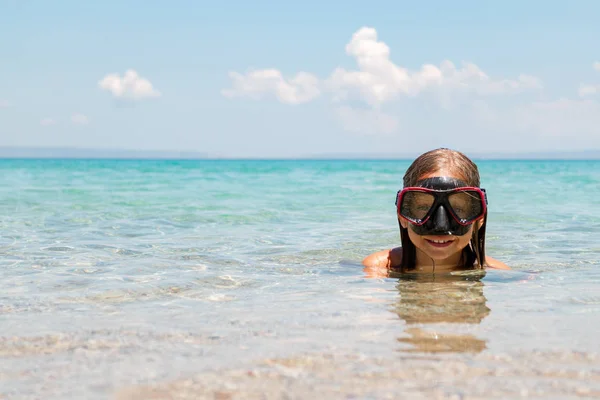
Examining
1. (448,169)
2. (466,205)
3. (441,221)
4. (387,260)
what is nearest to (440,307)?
(441,221)

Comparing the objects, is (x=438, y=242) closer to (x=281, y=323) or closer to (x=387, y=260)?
(x=387, y=260)

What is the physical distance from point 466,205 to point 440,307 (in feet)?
2.69

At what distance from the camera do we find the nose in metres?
3.84

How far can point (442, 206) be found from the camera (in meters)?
3.83

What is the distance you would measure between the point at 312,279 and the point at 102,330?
→ 6.12 feet

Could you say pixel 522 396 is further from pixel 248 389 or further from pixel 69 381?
pixel 69 381

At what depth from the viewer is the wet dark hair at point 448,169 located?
158 inches

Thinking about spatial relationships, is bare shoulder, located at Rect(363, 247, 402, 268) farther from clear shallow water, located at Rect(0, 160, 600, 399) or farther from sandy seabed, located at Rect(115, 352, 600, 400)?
sandy seabed, located at Rect(115, 352, 600, 400)

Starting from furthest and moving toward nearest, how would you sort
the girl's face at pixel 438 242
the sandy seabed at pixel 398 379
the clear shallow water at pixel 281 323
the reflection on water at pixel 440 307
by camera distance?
the girl's face at pixel 438 242 → the reflection on water at pixel 440 307 → the clear shallow water at pixel 281 323 → the sandy seabed at pixel 398 379

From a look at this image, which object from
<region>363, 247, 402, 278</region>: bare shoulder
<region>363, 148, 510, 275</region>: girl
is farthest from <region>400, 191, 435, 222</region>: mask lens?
<region>363, 247, 402, 278</region>: bare shoulder

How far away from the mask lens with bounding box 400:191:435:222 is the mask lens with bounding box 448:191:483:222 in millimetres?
136

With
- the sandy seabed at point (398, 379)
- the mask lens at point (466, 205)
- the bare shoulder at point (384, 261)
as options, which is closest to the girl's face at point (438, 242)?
the mask lens at point (466, 205)

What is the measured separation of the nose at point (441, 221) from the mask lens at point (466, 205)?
0.06m

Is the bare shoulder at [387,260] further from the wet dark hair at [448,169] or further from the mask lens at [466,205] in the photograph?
the mask lens at [466,205]
